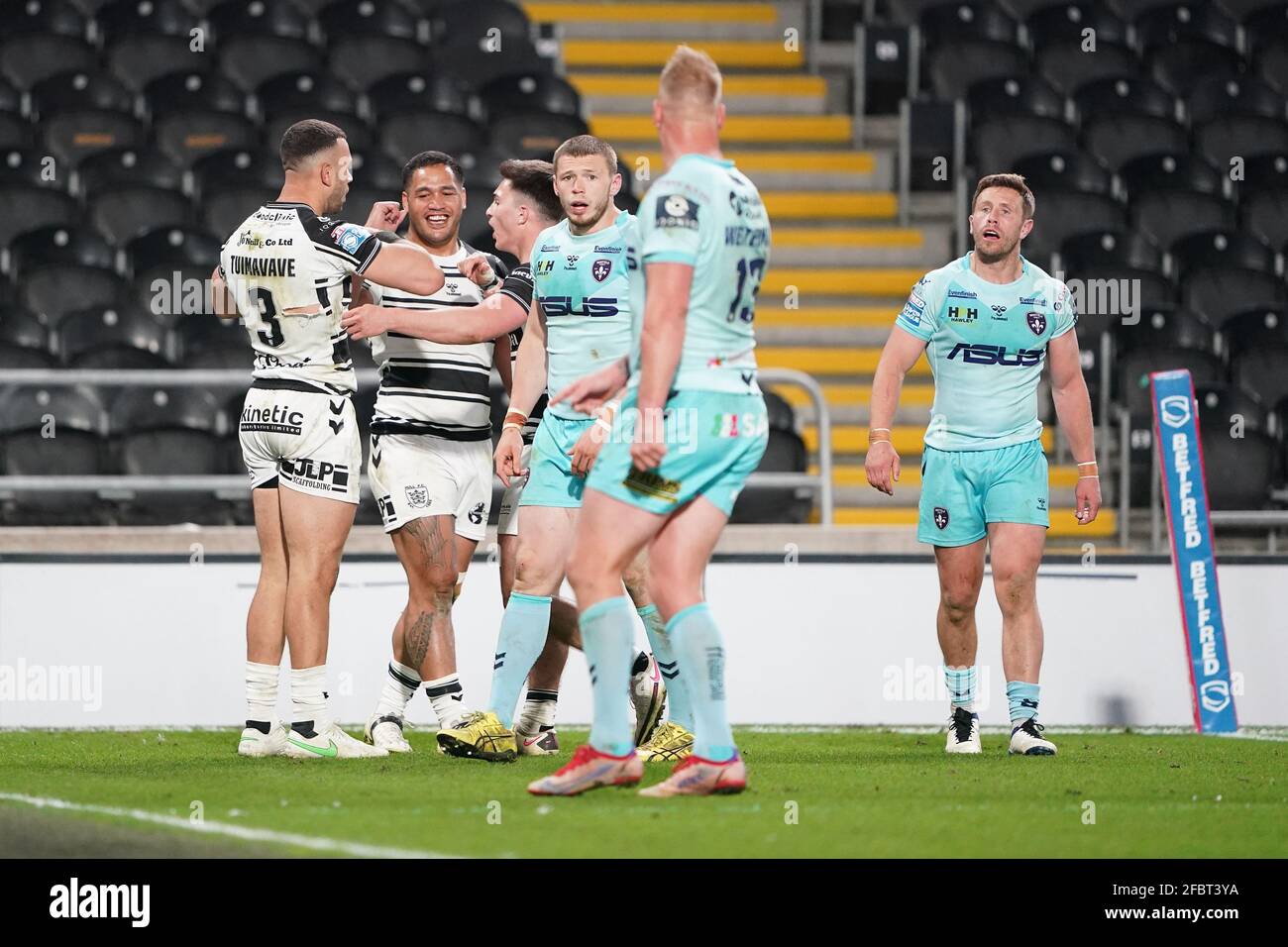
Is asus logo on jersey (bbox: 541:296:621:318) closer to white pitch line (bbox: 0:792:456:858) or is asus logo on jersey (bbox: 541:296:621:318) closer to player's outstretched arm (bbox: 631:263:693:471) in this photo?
player's outstretched arm (bbox: 631:263:693:471)

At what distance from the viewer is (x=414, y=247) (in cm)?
639

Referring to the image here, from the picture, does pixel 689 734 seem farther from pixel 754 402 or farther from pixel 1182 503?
pixel 1182 503

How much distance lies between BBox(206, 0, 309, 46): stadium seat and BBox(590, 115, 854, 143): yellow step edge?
2.66 m

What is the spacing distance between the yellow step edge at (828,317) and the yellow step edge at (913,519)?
1.97 metres

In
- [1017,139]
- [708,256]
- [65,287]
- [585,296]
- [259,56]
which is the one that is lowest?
[708,256]

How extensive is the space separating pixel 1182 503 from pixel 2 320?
7.65 metres

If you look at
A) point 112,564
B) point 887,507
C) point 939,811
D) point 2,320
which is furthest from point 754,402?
point 2,320

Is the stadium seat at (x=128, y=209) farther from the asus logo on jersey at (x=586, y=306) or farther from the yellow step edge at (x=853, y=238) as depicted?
the asus logo on jersey at (x=586, y=306)

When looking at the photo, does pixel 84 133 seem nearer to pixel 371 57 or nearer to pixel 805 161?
pixel 371 57

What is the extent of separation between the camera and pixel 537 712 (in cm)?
709

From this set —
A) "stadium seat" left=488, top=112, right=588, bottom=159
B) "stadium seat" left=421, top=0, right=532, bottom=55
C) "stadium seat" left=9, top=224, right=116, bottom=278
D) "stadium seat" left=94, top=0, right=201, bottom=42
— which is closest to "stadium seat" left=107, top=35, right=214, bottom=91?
"stadium seat" left=94, top=0, right=201, bottom=42

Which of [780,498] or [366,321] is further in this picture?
[780,498]

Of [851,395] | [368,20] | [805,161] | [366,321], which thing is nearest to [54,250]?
[368,20]

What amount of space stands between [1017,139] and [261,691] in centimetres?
920
